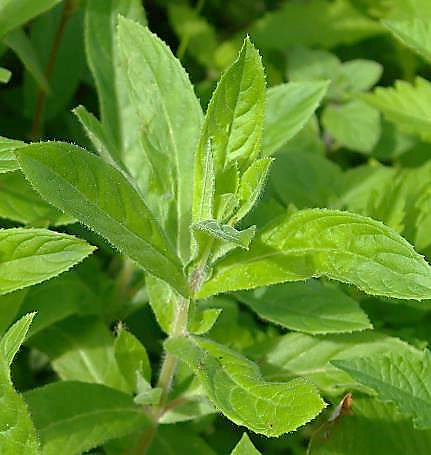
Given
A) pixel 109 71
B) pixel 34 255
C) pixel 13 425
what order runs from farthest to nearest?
pixel 109 71 → pixel 34 255 → pixel 13 425

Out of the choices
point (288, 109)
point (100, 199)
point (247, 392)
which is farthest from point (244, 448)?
point (288, 109)

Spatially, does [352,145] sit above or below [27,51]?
below

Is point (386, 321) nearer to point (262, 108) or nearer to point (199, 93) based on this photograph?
point (262, 108)

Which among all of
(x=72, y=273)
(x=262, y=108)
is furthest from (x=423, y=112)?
(x=72, y=273)

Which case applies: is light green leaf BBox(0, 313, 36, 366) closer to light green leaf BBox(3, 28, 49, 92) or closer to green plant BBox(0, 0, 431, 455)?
green plant BBox(0, 0, 431, 455)

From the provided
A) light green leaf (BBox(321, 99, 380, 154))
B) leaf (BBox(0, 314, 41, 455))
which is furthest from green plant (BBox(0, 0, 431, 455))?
light green leaf (BBox(321, 99, 380, 154))

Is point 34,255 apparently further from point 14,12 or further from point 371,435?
point 371,435
